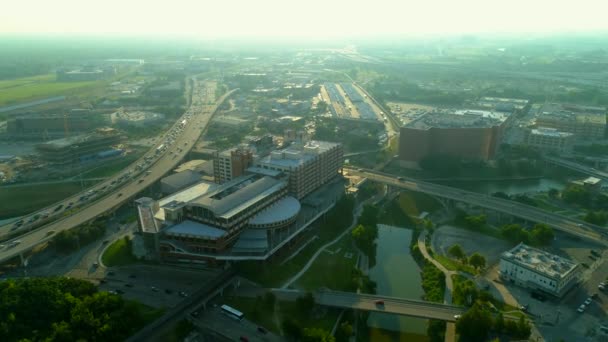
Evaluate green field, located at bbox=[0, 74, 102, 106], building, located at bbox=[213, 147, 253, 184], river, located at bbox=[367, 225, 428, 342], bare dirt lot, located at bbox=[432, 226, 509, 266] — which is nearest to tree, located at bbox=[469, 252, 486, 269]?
bare dirt lot, located at bbox=[432, 226, 509, 266]

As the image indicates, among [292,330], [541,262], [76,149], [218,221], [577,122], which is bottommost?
[292,330]

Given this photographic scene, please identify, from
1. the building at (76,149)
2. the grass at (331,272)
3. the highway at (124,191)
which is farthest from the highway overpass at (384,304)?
the building at (76,149)

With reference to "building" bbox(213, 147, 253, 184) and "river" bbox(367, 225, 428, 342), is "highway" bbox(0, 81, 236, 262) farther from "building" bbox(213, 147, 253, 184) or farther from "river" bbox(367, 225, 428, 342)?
"river" bbox(367, 225, 428, 342)

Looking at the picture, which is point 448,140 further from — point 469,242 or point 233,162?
point 233,162

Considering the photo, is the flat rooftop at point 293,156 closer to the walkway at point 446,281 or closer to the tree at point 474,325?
the walkway at point 446,281

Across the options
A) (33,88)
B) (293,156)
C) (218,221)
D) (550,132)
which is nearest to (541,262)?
(293,156)

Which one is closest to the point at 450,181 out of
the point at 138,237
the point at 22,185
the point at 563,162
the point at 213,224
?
the point at 563,162
